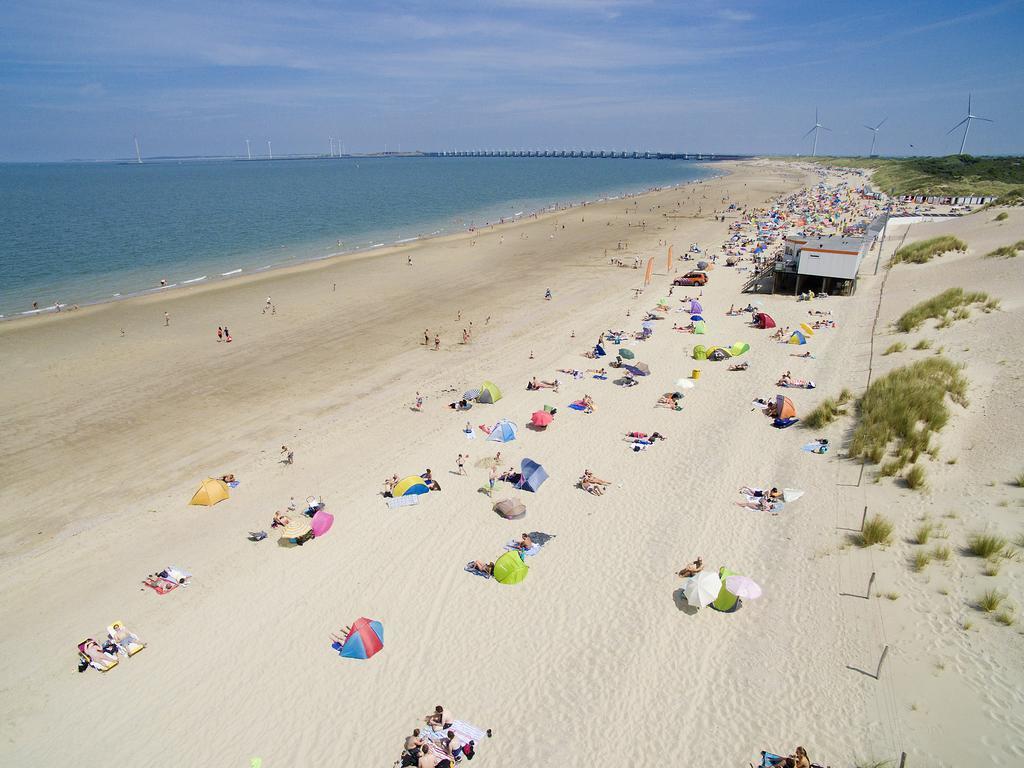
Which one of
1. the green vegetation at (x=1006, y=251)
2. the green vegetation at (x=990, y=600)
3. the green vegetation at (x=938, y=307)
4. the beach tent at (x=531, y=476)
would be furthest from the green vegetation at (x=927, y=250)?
the beach tent at (x=531, y=476)

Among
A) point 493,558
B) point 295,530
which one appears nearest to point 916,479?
point 493,558

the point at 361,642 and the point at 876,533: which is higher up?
the point at 876,533

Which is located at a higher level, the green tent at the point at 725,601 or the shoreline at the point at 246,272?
the shoreline at the point at 246,272

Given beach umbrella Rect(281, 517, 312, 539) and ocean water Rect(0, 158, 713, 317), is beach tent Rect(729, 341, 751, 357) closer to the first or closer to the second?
beach umbrella Rect(281, 517, 312, 539)

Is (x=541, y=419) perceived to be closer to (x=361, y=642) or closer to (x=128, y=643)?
(x=361, y=642)

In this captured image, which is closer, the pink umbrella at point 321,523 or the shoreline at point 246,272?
the pink umbrella at point 321,523

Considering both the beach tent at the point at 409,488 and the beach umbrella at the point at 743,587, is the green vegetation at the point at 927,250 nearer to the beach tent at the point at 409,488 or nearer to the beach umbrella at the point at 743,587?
the beach umbrella at the point at 743,587
